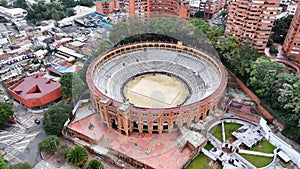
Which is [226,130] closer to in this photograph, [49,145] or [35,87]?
[49,145]

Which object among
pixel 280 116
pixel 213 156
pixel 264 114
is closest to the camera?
pixel 213 156

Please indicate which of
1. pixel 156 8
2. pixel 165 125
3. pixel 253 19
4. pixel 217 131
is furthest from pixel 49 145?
pixel 156 8

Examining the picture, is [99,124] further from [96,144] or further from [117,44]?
[117,44]

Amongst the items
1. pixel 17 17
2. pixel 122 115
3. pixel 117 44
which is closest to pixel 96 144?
pixel 122 115

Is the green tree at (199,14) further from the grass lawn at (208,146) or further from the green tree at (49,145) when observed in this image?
the green tree at (49,145)

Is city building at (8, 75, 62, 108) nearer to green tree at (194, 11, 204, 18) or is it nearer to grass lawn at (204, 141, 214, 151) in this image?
grass lawn at (204, 141, 214, 151)

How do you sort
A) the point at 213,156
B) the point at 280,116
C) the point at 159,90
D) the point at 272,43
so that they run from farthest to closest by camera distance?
the point at 272,43, the point at 159,90, the point at 280,116, the point at 213,156

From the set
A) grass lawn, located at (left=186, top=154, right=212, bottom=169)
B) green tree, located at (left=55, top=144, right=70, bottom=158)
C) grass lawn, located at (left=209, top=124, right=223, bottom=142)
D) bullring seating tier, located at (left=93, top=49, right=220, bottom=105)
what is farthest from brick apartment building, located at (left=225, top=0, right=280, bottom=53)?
green tree, located at (left=55, top=144, right=70, bottom=158)
